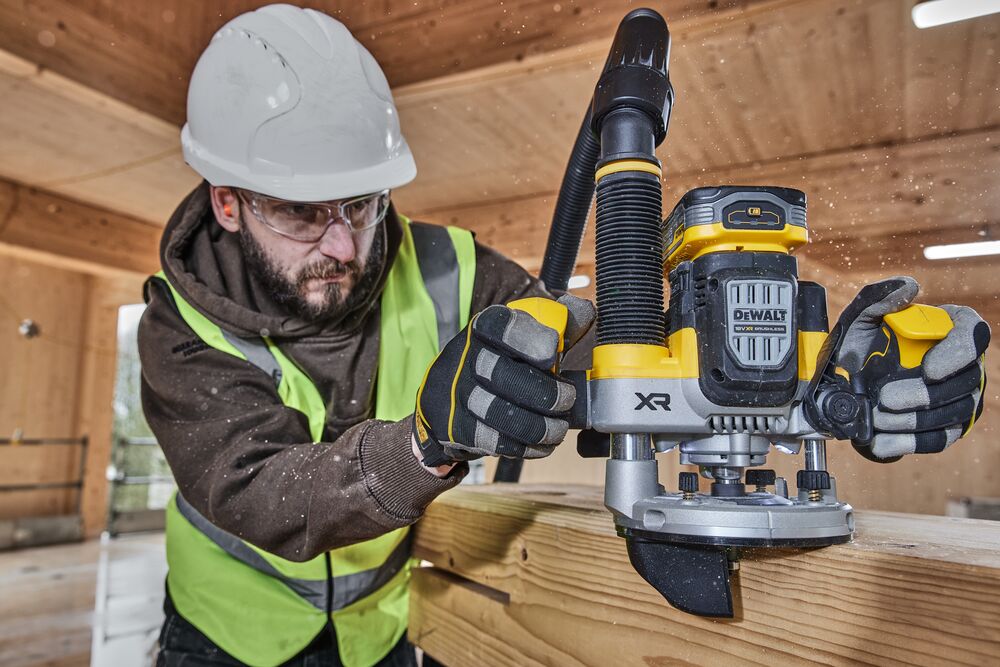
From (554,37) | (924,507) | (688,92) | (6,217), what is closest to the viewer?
(924,507)

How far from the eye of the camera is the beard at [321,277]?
116 centimetres

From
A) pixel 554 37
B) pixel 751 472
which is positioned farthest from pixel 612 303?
pixel 554 37

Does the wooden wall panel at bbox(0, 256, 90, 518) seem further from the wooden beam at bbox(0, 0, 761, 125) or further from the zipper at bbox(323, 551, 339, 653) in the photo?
the zipper at bbox(323, 551, 339, 653)

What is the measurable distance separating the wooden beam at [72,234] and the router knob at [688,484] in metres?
3.48

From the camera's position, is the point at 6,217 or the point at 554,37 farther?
the point at 6,217

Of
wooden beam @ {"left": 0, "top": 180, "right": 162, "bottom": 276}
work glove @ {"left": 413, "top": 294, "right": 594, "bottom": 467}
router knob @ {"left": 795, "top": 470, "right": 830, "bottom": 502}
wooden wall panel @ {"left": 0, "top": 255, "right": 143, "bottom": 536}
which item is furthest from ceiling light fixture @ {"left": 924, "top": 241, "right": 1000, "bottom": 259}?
wooden wall panel @ {"left": 0, "top": 255, "right": 143, "bottom": 536}

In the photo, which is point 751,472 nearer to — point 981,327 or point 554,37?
point 981,327

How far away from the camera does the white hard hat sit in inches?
44.6

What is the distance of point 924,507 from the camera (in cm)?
91

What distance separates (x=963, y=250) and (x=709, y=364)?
0.41 meters

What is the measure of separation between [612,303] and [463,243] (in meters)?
0.67

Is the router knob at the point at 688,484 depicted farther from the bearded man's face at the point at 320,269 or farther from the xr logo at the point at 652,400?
the bearded man's face at the point at 320,269

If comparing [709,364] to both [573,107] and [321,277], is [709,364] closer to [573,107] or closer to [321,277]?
[321,277]

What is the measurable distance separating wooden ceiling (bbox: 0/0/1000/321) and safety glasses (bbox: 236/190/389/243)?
0.53 m
